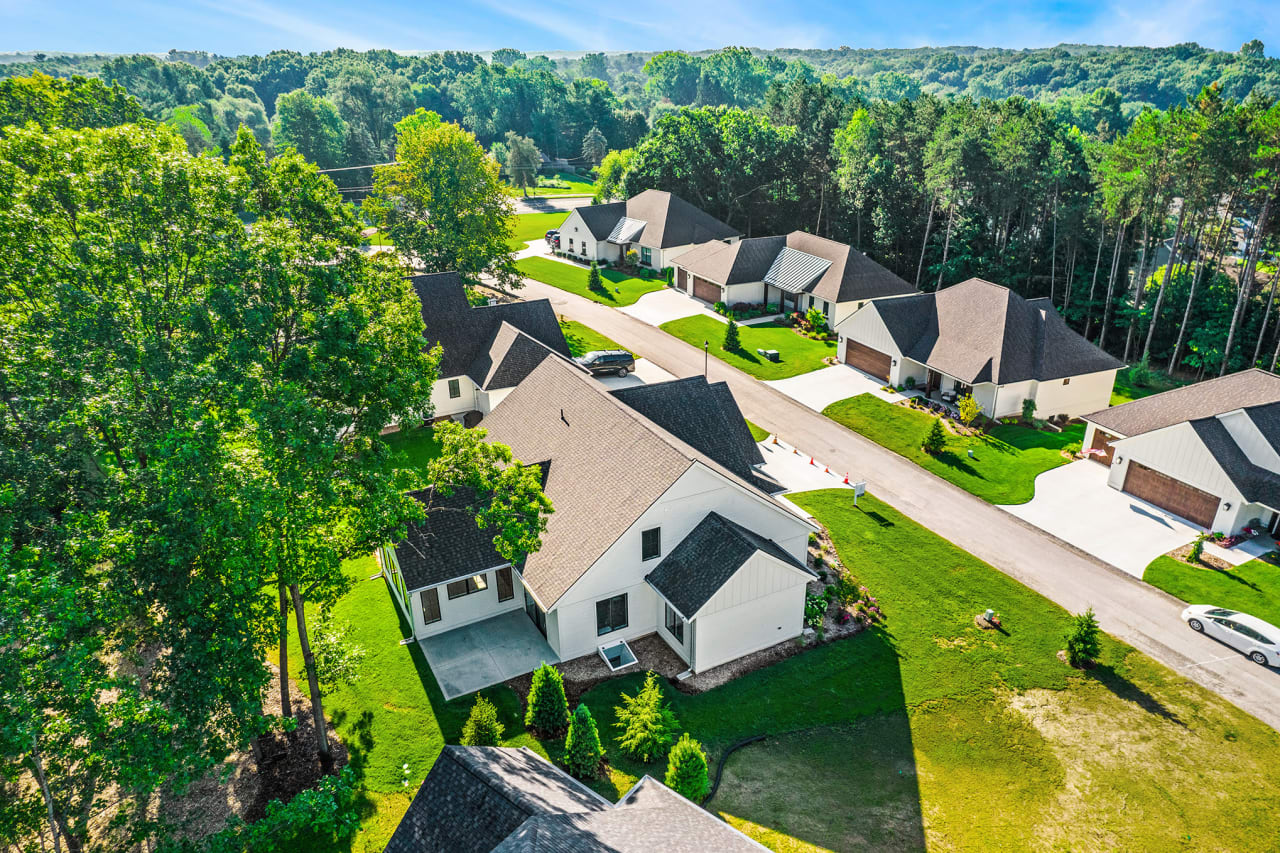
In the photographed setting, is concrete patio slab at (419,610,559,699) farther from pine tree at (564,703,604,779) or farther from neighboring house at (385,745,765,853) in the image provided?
neighboring house at (385,745,765,853)

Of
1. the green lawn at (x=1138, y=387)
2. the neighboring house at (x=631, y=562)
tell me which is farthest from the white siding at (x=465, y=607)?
the green lawn at (x=1138, y=387)

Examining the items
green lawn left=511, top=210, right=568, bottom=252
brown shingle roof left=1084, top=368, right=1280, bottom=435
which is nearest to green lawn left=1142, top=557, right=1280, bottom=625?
brown shingle roof left=1084, top=368, right=1280, bottom=435

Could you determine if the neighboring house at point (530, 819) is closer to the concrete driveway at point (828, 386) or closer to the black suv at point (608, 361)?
the concrete driveway at point (828, 386)

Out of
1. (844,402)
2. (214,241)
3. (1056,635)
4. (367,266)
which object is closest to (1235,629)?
(1056,635)

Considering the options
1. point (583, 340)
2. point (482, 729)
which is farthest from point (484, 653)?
point (583, 340)

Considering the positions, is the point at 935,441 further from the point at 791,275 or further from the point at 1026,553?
the point at 791,275
